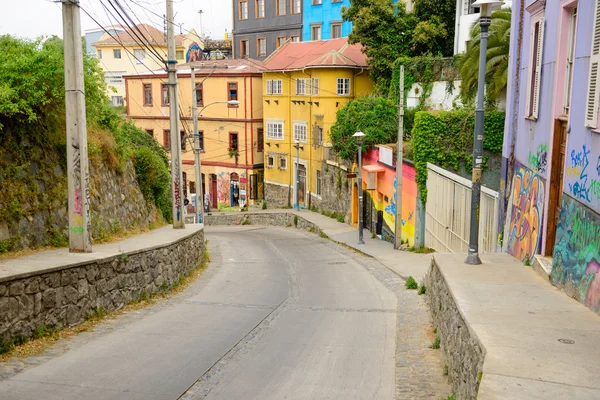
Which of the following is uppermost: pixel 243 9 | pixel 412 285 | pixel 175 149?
pixel 243 9

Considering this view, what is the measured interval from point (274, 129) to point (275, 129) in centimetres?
10

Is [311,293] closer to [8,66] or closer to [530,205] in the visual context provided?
[530,205]

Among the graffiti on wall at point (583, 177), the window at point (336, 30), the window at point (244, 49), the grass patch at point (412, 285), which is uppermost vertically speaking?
the window at point (336, 30)

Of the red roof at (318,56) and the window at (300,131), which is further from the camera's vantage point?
the window at (300,131)

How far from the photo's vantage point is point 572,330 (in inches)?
267

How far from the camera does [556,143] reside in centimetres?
1049

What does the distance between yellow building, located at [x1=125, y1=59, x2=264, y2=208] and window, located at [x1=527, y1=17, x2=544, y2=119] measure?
35.6 meters

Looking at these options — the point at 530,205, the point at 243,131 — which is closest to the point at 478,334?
the point at 530,205

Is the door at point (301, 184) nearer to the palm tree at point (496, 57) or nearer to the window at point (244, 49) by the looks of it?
the window at point (244, 49)

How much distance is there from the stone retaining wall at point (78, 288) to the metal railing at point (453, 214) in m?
7.62

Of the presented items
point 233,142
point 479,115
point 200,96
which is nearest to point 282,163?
point 233,142

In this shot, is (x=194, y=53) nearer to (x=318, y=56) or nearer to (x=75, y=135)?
(x=318, y=56)

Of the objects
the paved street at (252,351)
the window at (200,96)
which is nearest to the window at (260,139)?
the window at (200,96)

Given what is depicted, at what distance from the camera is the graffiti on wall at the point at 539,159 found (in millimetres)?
10992
